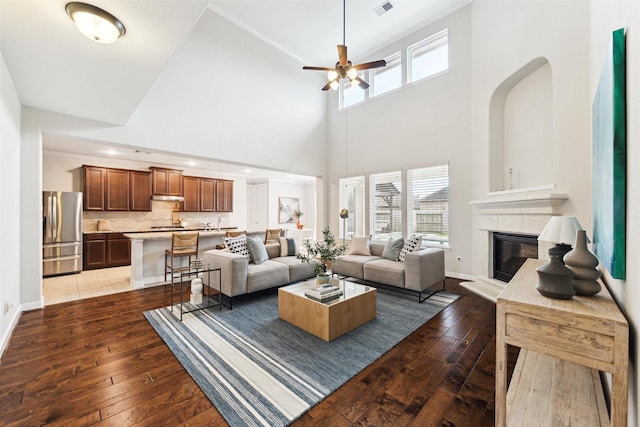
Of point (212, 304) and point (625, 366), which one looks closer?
point (625, 366)

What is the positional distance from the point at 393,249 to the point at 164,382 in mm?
3523

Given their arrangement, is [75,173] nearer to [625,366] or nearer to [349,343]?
[349,343]

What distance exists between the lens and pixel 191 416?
1616 millimetres

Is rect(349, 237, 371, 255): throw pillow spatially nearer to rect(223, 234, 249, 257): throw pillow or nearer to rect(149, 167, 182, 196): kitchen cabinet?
rect(223, 234, 249, 257): throw pillow

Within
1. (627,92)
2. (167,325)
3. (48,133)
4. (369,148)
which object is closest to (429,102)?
(369,148)

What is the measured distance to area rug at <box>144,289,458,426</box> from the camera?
5.72ft

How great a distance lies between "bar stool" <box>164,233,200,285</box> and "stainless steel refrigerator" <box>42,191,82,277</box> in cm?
237

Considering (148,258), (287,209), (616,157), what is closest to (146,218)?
(148,258)

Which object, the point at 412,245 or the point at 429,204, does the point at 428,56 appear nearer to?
the point at 429,204

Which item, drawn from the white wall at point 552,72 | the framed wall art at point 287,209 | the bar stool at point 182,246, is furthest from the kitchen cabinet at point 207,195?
the white wall at point 552,72

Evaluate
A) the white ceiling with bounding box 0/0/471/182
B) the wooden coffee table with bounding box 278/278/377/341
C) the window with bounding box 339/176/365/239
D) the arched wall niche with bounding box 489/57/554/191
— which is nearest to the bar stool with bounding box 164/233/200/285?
the white ceiling with bounding box 0/0/471/182

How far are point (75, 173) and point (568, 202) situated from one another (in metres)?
9.11

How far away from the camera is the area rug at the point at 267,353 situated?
174cm

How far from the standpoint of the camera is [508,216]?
3.73m
